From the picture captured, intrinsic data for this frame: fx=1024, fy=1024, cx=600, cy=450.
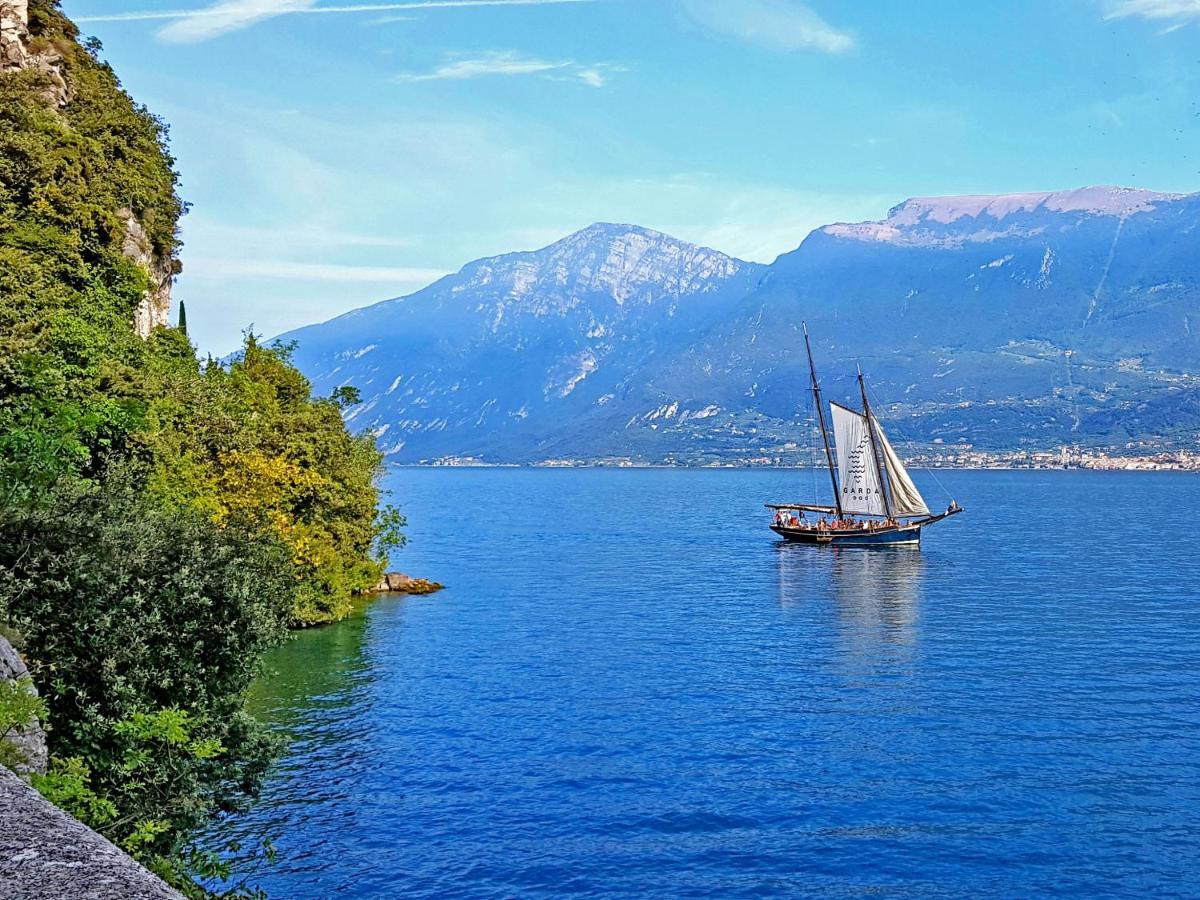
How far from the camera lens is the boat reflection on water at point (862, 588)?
68.8 metres

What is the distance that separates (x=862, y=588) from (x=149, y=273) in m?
63.0

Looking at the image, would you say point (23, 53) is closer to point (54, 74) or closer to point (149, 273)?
point (54, 74)

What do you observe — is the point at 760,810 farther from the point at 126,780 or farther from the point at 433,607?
the point at 433,607

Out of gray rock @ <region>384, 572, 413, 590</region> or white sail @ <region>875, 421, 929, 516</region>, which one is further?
white sail @ <region>875, 421, 929, 516</region>

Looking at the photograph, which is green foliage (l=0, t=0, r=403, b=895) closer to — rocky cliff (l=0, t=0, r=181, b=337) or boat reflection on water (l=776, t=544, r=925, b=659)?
rocky cliff (l=0, t=0, r=181, b=337)

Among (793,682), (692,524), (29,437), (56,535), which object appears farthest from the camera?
(692,524)

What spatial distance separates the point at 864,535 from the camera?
125 meters

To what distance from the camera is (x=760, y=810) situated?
1422 inches

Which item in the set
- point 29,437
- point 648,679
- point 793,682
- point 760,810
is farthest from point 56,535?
point 793,682

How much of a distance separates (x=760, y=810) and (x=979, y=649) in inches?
1237

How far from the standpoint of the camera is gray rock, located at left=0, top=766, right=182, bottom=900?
8.67m

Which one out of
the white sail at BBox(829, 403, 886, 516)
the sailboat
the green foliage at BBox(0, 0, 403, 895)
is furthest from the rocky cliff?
the white sail at BBox(829, 403, 886, 516)

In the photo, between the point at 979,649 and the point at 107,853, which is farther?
the point at 979,649

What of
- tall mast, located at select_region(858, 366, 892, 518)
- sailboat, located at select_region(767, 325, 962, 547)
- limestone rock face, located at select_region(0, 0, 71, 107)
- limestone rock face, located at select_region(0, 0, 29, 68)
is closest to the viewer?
limestone rock face, located at select_region(0, 0, 29, 68)
